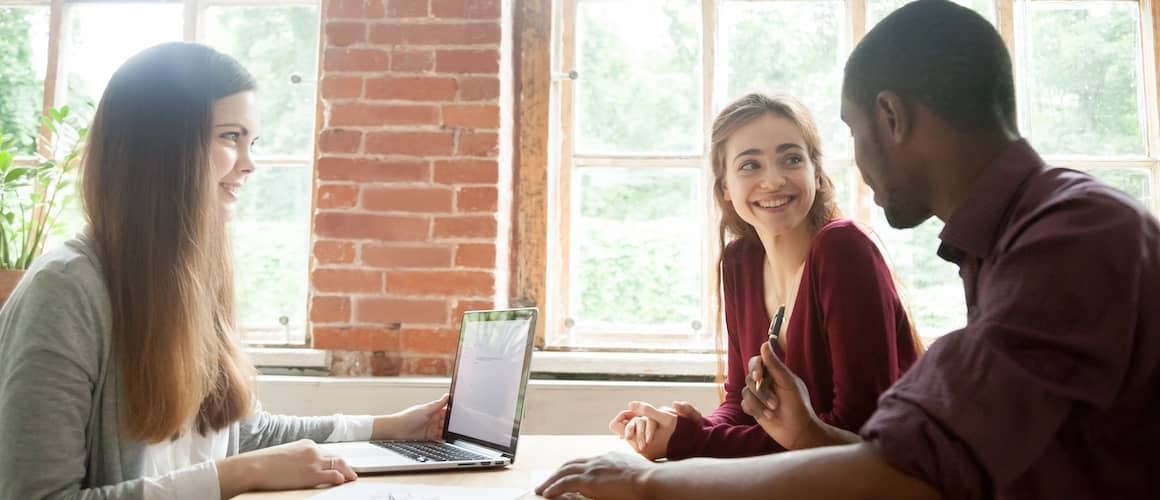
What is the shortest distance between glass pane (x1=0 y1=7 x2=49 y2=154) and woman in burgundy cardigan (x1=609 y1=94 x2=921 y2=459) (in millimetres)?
2310

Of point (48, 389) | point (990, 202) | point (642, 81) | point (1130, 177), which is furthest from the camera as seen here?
point (642, 81)

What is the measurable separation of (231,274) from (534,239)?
3.61ft

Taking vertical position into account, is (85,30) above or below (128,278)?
above

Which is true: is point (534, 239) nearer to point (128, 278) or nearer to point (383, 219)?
point (383, 219)

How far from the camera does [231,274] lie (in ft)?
4.90

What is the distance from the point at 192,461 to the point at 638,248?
1463 mm

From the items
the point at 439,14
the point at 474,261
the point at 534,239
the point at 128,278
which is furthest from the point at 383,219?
the point at 128,278

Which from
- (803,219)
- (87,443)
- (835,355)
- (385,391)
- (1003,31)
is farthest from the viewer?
(1003,31)

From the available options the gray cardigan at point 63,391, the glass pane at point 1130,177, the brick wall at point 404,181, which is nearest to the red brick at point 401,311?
the brick wall at point 404,181

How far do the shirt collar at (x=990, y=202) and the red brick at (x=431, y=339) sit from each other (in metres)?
1.60

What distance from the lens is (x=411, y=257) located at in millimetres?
2262

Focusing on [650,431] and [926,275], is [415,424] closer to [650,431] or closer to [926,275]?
[650,431]

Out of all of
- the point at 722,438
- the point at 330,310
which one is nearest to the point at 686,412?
the point at 722,438

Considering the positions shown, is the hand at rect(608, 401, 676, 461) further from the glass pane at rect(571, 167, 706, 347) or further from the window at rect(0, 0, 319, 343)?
the window at rect(0, 0, 319, 343)
